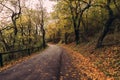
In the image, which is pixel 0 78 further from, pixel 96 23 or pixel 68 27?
pixel 68 27

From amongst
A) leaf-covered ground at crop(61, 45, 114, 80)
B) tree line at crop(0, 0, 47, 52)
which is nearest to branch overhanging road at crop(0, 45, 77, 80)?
leaf-covered ground at crop(61, 45, 114, 80)

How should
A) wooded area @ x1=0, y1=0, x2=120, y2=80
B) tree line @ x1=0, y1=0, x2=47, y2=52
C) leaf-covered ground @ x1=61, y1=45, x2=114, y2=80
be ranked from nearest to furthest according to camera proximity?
leaf-covered ground @ x1=61, y1=45, x2=114, y2=80, wooded area @ x1=0, y1=0, x2=120, y2=80, tree line @ x1=0, y1=0, x2=47, y2=52

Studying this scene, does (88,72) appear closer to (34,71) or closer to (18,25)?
(34,71)

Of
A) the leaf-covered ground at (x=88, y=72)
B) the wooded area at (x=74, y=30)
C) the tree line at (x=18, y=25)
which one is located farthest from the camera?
the tree line at (x=18, y=25)

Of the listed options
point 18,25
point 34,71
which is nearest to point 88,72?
point 34,71

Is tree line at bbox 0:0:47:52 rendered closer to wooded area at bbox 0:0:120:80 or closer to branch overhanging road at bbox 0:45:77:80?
wooded area at bbox 0:0:120:80

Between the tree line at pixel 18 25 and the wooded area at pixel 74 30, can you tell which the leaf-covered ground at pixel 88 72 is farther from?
the tree line at pixel 18 25

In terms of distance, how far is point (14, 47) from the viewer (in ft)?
88.6

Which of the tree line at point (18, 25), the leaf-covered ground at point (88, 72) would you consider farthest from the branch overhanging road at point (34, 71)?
the tree line at point (18, 25)

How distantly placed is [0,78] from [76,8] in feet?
92.4

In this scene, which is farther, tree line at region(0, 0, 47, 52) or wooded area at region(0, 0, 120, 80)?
tree line at region(0, 0, 47, 52)

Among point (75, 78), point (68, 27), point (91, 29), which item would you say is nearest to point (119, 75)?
point (75, 78)

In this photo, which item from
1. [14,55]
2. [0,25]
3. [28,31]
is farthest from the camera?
[28,31]

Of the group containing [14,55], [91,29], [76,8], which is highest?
[76,8]
